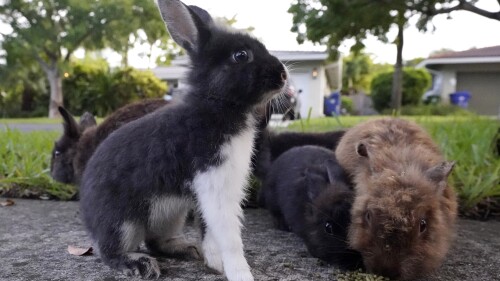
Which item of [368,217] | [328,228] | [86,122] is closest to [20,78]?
[86,122]

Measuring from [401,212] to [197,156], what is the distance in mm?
903

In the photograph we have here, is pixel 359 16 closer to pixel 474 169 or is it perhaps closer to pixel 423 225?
pixel 474 169

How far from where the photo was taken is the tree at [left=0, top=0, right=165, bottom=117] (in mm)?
25688

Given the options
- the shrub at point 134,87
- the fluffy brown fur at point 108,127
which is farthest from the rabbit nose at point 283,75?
the shrub at point 134,87

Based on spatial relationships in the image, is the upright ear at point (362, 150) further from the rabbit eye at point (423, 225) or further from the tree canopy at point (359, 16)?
the tree canopy at point (359, 16)

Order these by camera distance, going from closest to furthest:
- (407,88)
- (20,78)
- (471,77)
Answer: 1. (471,77)
2. (20,78)
3. (407,88)

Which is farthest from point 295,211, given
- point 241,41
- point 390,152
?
point 241,41

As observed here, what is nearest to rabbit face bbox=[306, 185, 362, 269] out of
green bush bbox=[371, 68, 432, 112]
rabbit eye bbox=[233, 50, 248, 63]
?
rabbit eye bbox=[233, 50, 248, 63]

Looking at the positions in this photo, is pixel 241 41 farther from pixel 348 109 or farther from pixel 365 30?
pixel 348 109

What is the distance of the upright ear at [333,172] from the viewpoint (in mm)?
2693

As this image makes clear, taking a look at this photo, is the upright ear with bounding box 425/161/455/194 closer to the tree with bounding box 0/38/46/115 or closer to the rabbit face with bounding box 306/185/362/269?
the rabbit face with bounding box 306/185/362/269

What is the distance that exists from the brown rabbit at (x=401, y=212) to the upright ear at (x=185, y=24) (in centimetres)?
106

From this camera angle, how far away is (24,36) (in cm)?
2561

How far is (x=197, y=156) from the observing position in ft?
6.49
